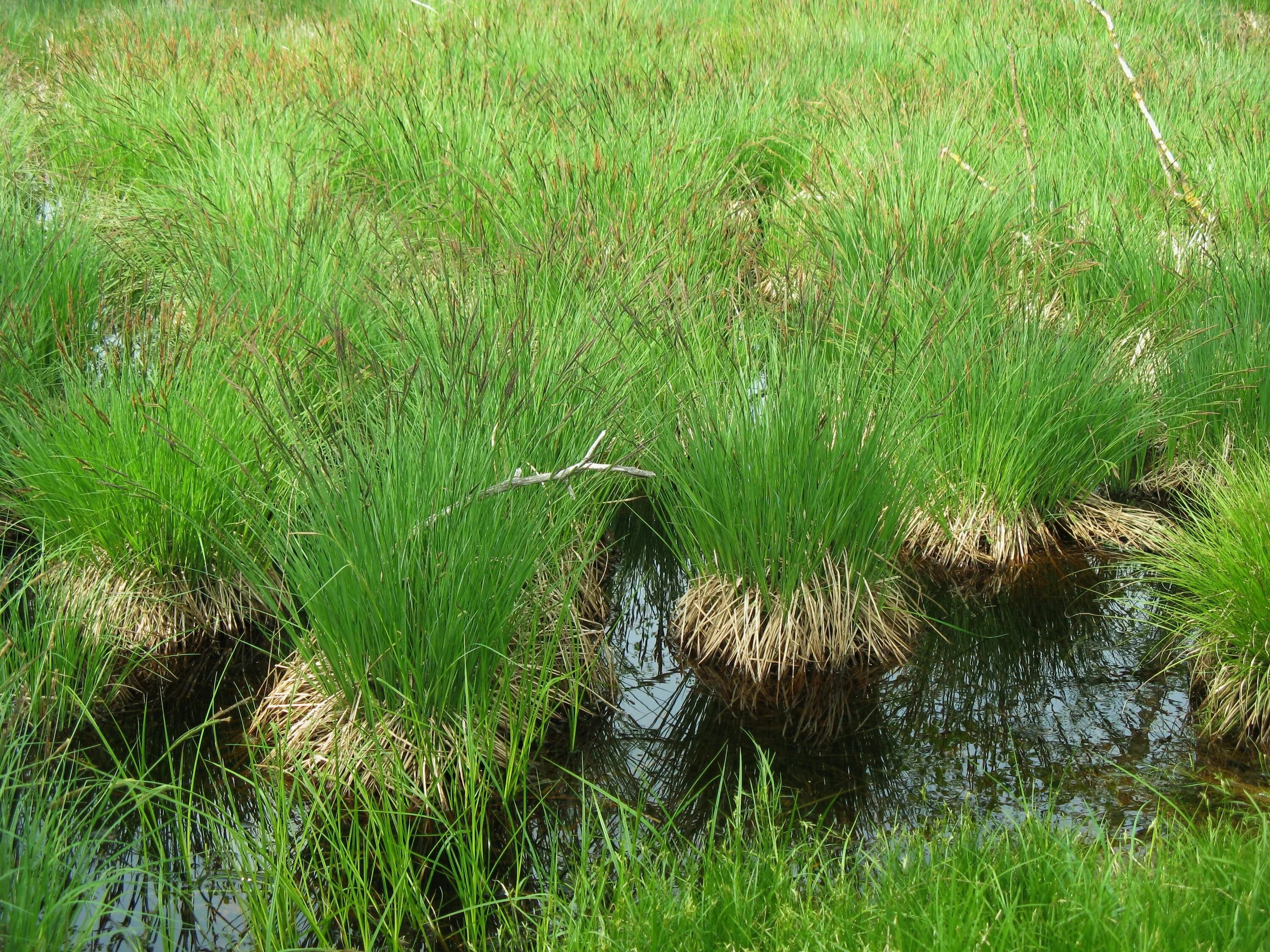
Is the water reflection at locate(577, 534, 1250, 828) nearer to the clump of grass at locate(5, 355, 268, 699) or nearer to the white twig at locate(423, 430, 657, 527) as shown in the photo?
the white twig at locate(423, 430, 657, 527)

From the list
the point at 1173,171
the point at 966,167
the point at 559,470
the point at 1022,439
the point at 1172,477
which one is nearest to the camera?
the point at 559,470

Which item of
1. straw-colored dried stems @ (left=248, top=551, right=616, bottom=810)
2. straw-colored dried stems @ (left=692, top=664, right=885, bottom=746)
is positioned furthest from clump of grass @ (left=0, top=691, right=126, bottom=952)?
straw-colored dried stems @ (left=692, top=664, right=885, bottom=746)

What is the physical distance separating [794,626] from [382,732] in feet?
4.30

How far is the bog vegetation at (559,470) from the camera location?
2.43m

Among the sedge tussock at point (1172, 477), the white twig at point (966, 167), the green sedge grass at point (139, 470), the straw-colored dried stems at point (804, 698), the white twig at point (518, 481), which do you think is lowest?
the straw-colored dried stems at point (804, 698)

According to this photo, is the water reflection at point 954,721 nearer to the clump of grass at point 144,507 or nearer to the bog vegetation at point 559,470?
the bog vegetation at point 559,470

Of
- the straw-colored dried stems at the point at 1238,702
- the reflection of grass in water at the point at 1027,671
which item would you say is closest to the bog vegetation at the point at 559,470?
the straw-colored dried stems at the point at 1238,702

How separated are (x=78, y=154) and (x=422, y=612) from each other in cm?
450

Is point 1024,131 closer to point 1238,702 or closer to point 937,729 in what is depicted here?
point 1238,702

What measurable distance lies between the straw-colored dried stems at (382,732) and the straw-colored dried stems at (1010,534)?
4.75ft

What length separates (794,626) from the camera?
11.6 ft

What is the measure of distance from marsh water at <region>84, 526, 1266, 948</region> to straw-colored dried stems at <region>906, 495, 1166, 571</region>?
13 cm

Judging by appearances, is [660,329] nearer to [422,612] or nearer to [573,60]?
[422,612]

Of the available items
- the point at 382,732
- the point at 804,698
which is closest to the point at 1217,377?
the point at 804,698
